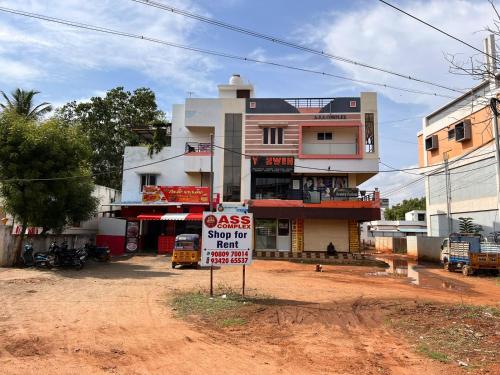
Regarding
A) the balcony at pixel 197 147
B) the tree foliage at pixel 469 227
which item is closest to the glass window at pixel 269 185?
the balcony at pixel 197 147

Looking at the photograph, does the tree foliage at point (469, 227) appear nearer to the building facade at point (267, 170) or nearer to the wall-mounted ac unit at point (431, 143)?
the building facade at point (267, 170)

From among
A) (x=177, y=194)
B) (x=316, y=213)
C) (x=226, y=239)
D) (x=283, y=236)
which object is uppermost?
(x=177, y=194)

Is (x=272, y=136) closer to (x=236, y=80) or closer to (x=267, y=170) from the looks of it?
(x=267, y=170)

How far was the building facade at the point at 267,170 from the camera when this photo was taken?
29172mm

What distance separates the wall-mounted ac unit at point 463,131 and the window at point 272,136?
42.6 feet

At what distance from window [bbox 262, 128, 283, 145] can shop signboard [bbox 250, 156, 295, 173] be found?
1.49 m

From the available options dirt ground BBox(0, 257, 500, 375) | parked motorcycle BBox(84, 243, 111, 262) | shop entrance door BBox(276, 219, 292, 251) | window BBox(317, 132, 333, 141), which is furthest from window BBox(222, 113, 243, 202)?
dirt ground BBox(0, 257, 500, 375)

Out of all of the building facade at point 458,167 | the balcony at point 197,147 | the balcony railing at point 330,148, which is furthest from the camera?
the balcony at point 197,147

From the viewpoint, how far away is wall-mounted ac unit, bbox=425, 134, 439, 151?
3488 cm

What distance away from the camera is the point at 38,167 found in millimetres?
19109

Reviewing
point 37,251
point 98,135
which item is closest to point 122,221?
point 37,251

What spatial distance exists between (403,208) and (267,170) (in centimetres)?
6976

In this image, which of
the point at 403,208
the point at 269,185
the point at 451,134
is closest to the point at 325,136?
the point at 269,185

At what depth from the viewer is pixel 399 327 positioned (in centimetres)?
880
